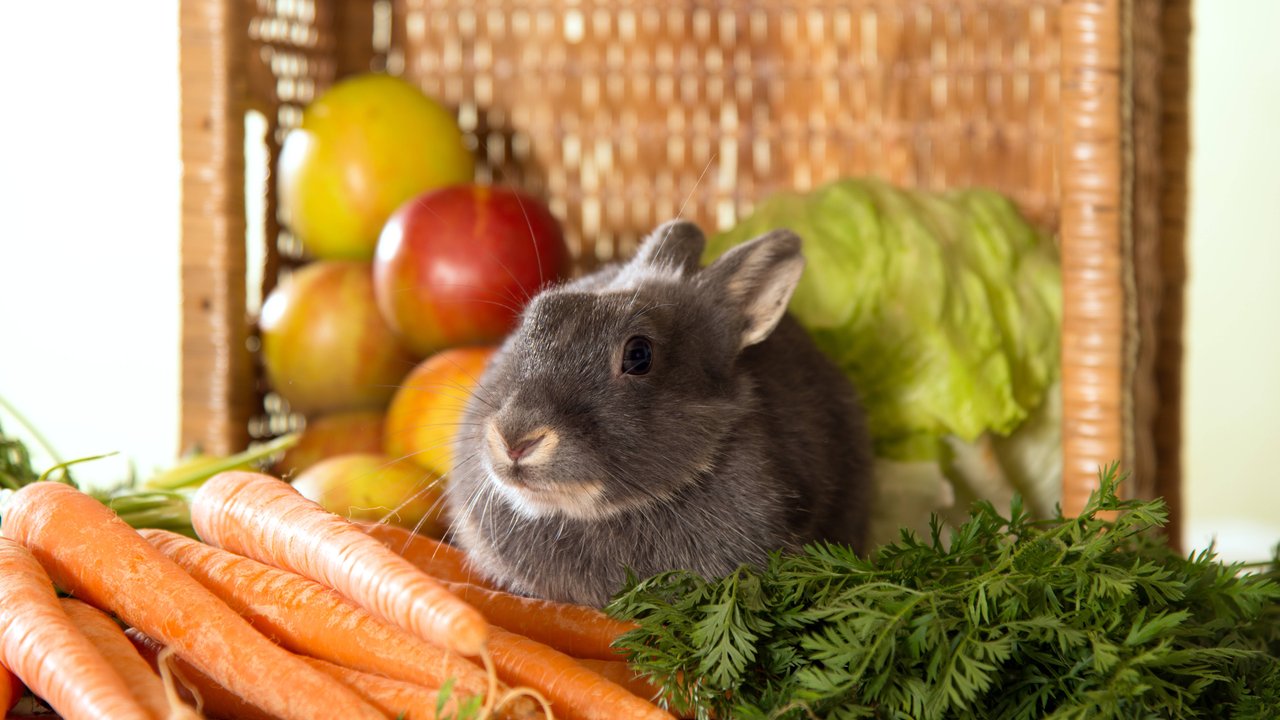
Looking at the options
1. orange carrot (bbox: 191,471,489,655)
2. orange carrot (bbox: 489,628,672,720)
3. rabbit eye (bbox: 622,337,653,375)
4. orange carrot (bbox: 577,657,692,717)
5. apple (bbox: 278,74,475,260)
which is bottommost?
orange carrot (bbox: 577,657,692,717)

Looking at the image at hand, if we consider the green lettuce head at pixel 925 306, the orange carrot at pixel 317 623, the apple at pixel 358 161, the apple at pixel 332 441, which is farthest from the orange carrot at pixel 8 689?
the green lettuce head at pixel 925 306

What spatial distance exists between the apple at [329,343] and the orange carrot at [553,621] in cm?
91

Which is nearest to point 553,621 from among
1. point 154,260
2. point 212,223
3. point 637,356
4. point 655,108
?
point 637,356

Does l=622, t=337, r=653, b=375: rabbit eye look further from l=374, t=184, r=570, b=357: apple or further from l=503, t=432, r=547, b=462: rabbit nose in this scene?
l=374, t=184, r=570, b=357: apple

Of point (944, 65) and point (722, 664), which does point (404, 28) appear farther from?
point (722, 664)

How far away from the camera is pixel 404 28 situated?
2873mm

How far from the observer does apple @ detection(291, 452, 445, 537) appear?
6.73 feet

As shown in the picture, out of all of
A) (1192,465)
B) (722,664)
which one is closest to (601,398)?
(722,664)

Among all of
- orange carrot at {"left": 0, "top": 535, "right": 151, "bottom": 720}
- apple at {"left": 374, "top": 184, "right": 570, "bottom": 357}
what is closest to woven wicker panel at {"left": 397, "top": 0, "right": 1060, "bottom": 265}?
apple at {"left": 374, "top": 184, "right": 570, "bottom": 357}

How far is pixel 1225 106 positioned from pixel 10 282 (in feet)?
15.1

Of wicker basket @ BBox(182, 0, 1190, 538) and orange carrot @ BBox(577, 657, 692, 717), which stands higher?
wicker basket @ BBox(182, 0, 1190, 538)

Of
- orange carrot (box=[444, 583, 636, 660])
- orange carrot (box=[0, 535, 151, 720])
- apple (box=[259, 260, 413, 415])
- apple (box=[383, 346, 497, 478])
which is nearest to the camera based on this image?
orange carrot (box=[0, 535, 151, 720])

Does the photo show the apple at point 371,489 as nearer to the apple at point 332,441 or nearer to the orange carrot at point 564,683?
the apple at point 332,441

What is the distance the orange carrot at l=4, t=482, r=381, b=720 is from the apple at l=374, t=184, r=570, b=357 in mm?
910
